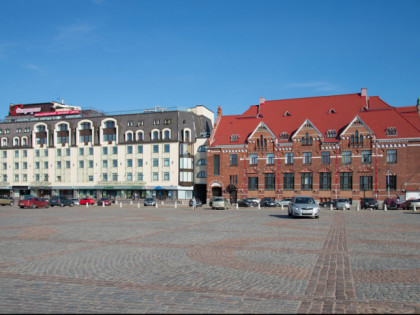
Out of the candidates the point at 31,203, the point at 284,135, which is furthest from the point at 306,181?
the point at 31,203

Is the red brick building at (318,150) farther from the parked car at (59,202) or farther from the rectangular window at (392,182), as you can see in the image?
the parked car at (59,202)

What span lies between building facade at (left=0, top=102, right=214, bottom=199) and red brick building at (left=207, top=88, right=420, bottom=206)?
22.9 ft

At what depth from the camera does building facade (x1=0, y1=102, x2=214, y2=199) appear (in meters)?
77.1

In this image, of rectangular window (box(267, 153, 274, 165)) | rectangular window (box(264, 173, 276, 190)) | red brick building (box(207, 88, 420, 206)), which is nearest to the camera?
red brick building (box(207, 88, 420, 206))

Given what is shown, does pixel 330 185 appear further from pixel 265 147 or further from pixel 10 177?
pixel 10 177

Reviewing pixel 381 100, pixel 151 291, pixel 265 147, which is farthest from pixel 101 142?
pixel 151 291

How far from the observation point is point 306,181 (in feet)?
218

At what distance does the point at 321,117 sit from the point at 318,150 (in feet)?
22.4

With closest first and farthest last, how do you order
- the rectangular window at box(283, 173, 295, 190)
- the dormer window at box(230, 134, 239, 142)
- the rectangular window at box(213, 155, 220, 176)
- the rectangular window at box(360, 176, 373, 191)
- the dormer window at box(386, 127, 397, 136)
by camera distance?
the dormer window at box(386, 127, 397, 136), the rectangular window at box(360, 176, 373, 191), the rectangular window at box(283, 173, 295, 190), the dormer window at box(230, 134, 239, 142), the rectangular window at box(213, 155, 220, 176)

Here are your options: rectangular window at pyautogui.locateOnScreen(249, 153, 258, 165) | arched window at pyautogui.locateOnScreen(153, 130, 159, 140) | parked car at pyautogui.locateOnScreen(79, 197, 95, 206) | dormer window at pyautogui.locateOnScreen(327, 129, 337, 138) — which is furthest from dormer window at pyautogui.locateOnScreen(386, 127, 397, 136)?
parked car at pyautogui.locateOnScreen(79, 197, 95, 206)

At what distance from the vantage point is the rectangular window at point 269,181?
68438 millimetres

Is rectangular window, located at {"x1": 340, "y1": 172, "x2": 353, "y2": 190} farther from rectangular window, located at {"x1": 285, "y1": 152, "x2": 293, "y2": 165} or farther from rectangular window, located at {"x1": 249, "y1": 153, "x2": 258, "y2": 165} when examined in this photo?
rectangular window, located at {"x1": 249, "y1": 153, "x2": 258, "y2": 165}

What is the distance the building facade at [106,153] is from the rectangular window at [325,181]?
21.8m

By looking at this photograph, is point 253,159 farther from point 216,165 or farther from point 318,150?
point 318,150
